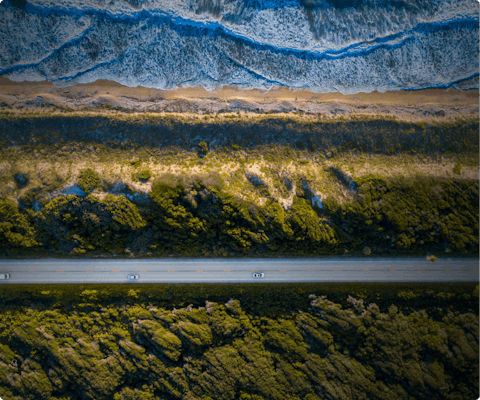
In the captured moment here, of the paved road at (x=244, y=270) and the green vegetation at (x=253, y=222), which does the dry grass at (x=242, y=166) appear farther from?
the paved road at (x=244, y=270)

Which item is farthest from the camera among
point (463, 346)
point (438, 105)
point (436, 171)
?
point (438, 105)

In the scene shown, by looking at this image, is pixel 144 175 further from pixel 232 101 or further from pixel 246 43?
pixel 246 43

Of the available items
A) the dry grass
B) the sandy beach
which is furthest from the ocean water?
the dry grass

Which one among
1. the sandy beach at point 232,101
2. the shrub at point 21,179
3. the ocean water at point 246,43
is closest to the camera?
the shrub at point 21,179

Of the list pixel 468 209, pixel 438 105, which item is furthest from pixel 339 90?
pixel 468 209

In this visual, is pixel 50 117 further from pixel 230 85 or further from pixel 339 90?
pixel 339 90

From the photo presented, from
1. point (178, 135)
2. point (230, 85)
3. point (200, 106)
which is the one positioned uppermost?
point (230, 85)

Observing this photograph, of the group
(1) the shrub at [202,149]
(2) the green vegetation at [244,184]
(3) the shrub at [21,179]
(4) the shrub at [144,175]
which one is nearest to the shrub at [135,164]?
(2) the green vegetation at [244,184]
